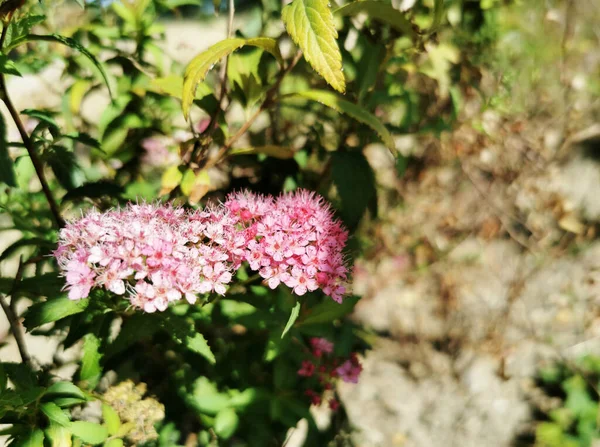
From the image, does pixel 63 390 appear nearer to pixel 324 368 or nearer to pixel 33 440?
pixel 33 440

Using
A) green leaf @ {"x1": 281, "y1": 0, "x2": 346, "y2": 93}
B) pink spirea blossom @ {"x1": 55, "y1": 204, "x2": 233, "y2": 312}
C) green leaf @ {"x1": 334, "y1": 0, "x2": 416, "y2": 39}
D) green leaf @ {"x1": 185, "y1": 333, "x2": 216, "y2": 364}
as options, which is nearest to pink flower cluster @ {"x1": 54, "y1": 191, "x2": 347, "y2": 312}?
pink spirea blossom @ {"x1": 55, "y1": 204, "x2": 233, "y2": 312}

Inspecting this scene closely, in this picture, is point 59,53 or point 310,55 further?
point 59,53

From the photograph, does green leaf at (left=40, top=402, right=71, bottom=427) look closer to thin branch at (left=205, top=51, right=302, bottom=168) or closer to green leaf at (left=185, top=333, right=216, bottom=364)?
green leaf at (left=185, top=333, right=216, bottom=364)

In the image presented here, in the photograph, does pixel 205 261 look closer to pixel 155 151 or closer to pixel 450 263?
pixel 155 151

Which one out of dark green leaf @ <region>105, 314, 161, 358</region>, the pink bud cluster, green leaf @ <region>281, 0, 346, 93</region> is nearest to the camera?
green leaf @ <region>281, 0, 346, 93</region>

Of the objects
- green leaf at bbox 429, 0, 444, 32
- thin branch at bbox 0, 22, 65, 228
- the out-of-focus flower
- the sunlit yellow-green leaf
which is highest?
green leaf at bbox 429, 0, 444, 32

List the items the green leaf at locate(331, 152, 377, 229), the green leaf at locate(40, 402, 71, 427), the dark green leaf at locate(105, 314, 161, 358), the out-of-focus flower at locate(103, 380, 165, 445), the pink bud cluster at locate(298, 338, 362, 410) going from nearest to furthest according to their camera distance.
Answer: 1. the green leaf at locate(40, 402, 71, 427)
2. the dark green leaf at locate(105, 314, 161, 358)
3. the out-of-focus flower at locate(103, 380, 165, 445)
4. the green leaf at locate(331, 152, 377, 229)
5. the pink bud cluster at locate(298, 338, 362, 410)

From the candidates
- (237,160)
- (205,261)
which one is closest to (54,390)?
(205,261)

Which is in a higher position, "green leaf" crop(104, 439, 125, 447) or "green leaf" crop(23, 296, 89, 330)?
"green leaf" crop(23, 296, 89, 330)

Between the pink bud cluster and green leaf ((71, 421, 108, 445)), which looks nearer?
green leaf ((71, 421, 108, 445))
